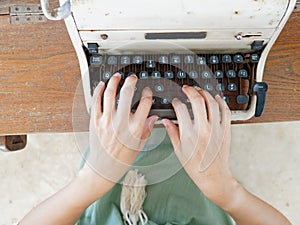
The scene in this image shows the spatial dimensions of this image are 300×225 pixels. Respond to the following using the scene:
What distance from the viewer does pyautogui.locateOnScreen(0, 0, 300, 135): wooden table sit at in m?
1.00

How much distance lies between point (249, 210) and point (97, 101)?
1.34 ft

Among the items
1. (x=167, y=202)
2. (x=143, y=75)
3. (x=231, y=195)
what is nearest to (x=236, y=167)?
(x=167, y=202)

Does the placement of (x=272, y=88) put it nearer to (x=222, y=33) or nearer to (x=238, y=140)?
(x=222, y=33)

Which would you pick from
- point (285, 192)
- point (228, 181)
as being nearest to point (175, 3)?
point (228, 181)

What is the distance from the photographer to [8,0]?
1.01 m

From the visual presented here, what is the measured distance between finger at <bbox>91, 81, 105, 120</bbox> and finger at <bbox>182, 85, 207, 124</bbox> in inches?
6.9

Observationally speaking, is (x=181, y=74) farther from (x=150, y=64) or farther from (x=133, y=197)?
(x=133, y=197)

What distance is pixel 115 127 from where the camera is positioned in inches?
34.8

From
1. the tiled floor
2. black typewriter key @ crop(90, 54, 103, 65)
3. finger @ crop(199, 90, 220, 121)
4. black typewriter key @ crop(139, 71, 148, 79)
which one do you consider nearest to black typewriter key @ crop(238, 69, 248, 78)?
finger @ crop(199, 90, 220, 121)

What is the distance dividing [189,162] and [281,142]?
2.72 ft

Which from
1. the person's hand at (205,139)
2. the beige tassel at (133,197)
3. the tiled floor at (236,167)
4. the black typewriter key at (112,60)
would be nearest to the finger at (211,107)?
the person's hand at (205,139)

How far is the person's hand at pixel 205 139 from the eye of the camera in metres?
0.89

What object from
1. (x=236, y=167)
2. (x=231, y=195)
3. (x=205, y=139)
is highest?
(x=205, y=139)

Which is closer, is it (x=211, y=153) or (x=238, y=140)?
(x=211, y=153)
